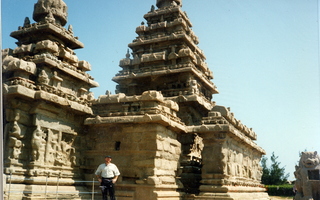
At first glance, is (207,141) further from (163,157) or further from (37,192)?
(37,192)

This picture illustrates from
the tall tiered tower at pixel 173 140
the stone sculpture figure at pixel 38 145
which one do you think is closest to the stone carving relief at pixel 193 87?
the tall tiered tower at pixel 173 140

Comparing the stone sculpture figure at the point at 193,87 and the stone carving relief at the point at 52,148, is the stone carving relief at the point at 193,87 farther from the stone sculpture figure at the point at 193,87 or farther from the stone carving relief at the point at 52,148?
the stone carving relief at the point at 52,148

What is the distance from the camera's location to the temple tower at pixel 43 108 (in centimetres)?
1116

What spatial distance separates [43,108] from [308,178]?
40.1 feet

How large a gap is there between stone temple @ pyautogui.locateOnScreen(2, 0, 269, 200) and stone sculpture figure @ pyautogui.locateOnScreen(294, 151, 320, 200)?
7.94ft

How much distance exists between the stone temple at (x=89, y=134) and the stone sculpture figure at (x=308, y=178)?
7.94ft

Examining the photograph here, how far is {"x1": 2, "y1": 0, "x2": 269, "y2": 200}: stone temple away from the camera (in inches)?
451

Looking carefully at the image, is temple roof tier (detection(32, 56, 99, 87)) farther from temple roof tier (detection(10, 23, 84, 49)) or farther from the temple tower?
temple roof tier (detection(10, 23, 84, 49))

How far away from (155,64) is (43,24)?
23.1 feet

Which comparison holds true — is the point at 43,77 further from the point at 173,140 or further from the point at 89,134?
the point at 173,140

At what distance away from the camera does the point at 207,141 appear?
14008 mm

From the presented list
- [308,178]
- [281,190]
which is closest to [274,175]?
[281,190]

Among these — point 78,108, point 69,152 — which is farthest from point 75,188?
point 78,108

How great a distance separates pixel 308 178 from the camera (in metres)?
15.5
